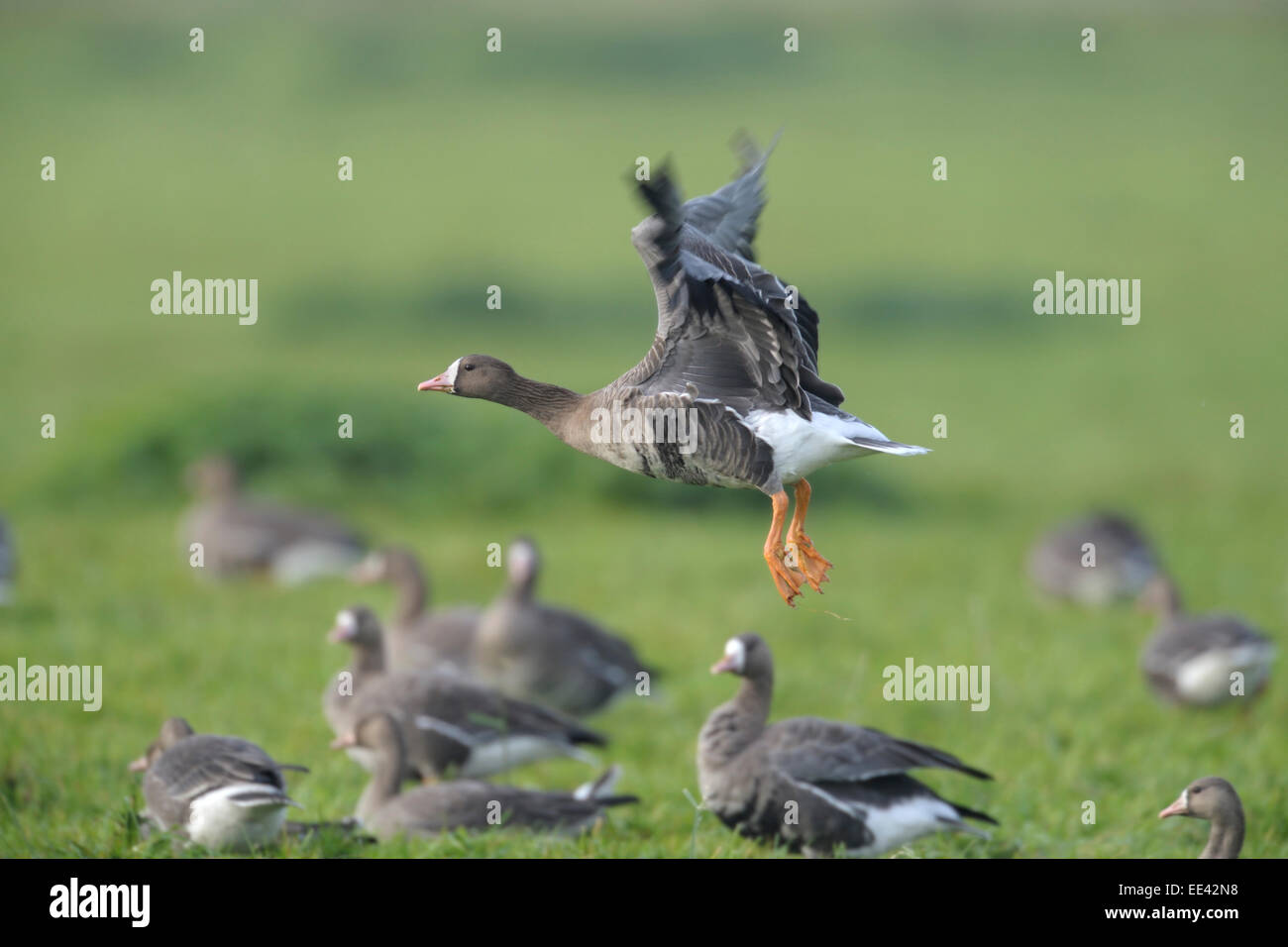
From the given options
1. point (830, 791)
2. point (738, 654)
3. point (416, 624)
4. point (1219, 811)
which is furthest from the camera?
point (416, 624)

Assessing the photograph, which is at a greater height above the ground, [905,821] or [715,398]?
[715,398]

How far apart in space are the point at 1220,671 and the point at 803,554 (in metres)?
5.87

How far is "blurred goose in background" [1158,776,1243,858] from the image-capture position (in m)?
7.45

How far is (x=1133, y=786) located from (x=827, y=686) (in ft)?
8.80

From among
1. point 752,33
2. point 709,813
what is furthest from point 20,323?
point 709,813

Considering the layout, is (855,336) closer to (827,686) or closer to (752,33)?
(752,33)

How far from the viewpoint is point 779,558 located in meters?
5.89

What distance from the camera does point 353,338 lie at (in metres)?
32.1

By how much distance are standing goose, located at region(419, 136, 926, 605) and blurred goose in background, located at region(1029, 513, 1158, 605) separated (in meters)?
8.96

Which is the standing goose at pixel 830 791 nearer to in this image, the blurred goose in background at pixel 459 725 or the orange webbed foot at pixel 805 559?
the blurred goose in background at pixel 459 725

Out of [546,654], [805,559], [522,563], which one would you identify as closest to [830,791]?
[805,559]

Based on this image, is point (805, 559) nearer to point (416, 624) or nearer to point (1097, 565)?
point (416, 624)

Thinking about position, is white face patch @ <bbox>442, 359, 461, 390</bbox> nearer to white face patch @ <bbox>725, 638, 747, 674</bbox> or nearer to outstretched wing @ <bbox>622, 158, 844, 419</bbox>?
outstretched wing @ <bbox>622, 158, 844, 419</bbox>

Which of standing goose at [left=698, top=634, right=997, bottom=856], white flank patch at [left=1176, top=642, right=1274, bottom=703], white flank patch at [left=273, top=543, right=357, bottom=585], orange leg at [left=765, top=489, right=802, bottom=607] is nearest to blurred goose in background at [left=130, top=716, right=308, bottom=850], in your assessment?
standing goose at [left=698, top=634, right=997, bottom=856]
